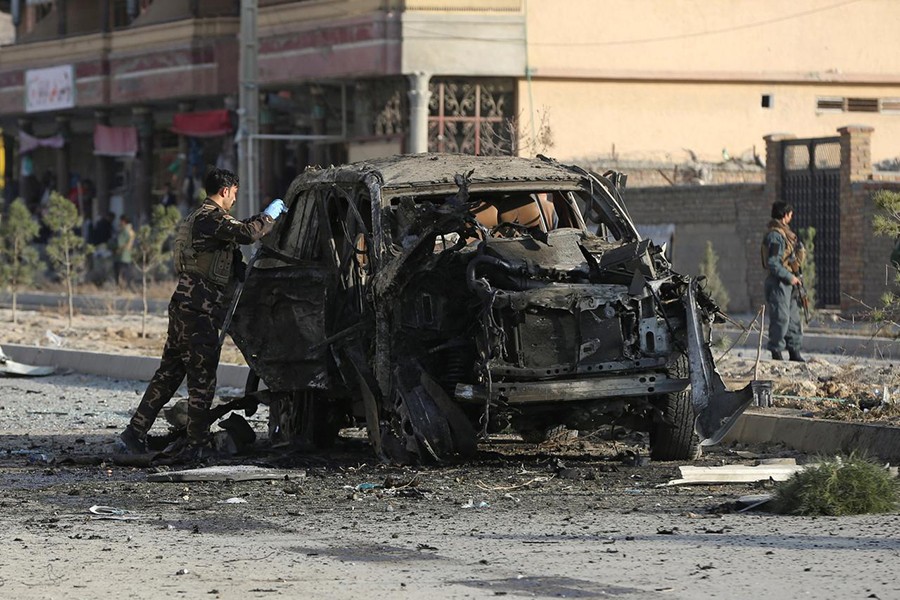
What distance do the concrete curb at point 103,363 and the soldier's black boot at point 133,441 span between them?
564 centimetres

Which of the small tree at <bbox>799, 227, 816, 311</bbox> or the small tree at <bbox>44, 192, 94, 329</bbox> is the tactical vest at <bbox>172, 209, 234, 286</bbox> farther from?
the small tree at <bbox>44, 192, 94, 329</bbox>

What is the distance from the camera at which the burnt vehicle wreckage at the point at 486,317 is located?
34.2 feet

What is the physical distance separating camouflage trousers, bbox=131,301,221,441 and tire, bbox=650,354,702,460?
114 inches

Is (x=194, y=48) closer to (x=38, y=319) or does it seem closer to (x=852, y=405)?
(x=38, y=319)

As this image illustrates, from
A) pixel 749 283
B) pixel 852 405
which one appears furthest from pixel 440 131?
pixel 852 405

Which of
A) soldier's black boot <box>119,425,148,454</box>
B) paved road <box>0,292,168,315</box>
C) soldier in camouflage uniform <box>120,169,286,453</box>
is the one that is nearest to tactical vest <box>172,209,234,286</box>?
soldier in camouflage uniform <box>120,169,286,453</box>

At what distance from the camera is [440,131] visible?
3653 cm

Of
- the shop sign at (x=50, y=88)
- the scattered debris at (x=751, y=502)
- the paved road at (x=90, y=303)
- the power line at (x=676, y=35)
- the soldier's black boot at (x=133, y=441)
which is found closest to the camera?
the scattered debris at (x=751, y=502)

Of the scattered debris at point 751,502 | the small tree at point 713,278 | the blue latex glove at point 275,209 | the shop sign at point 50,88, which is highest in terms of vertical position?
the shop sign at point 50,88

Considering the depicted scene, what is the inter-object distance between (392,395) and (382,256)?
0.87m

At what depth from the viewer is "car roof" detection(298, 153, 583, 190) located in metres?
11.6

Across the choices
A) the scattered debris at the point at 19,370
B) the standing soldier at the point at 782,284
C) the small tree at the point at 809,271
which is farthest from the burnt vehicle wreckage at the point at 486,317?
the small tree at the point at 809,271

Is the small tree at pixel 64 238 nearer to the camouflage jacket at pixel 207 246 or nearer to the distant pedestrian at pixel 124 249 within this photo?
the distant pedestrian at pixel 124 249

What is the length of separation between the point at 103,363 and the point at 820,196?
14.7 meters
